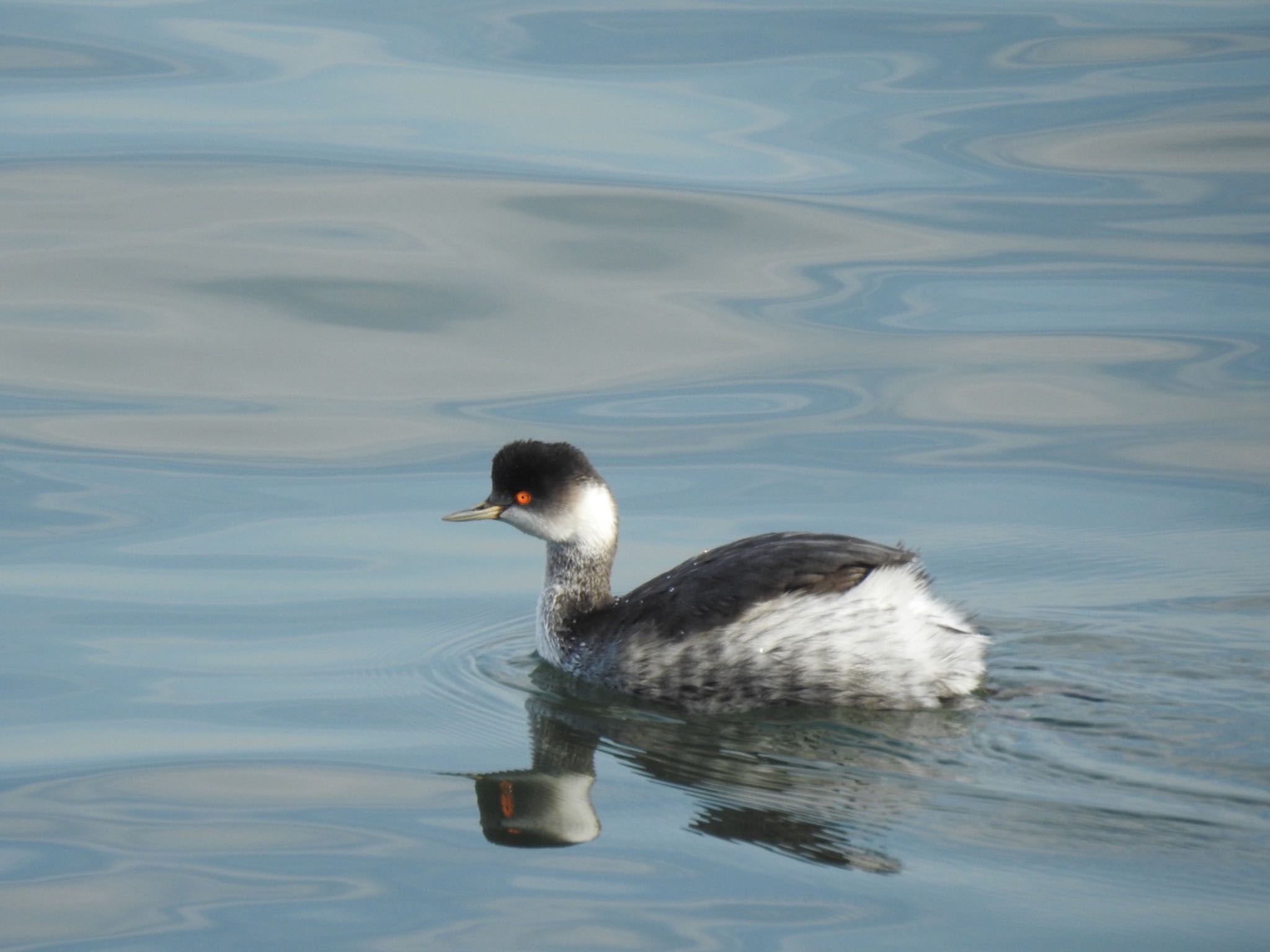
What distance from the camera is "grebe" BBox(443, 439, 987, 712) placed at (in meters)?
6.40

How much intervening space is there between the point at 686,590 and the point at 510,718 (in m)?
0.71

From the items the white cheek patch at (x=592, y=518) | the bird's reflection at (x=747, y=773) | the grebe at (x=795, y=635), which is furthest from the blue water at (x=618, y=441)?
the white cheek patch at (x=592, y=518)

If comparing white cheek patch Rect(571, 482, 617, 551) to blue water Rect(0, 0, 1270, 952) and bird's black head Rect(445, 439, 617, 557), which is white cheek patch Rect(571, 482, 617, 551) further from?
blue water Rect(0, 0, 1270, 952)

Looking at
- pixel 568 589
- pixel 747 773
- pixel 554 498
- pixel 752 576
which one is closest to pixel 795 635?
pixel 752 576

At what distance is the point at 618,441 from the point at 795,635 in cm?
299

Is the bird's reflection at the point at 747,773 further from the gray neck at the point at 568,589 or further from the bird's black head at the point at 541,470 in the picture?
the bird's black head at the point at 541,470

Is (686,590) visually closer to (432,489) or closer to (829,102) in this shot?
(432,489)

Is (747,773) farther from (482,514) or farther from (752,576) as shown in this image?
(482,514)

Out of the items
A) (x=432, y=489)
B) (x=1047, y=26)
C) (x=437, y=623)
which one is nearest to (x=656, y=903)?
(x=437, y=623)

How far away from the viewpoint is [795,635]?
646 cm

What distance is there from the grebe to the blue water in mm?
125

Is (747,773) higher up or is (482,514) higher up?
(482,514)

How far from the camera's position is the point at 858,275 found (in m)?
11.1

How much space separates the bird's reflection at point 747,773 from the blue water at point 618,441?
0.02 metres
